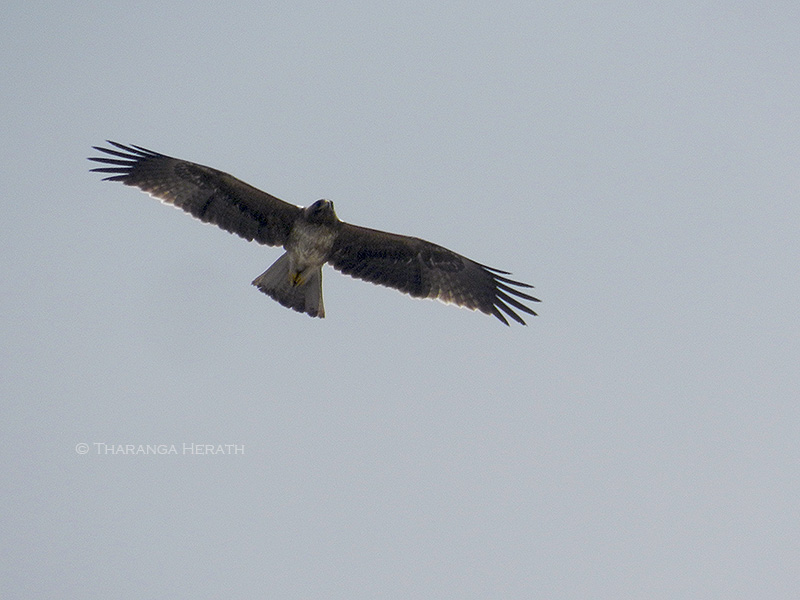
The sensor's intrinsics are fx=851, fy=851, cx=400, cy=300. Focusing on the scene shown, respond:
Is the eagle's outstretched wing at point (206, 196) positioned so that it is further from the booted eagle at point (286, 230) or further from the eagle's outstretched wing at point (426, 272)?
Result: the eagle's outstretched wing at point (426, 272)

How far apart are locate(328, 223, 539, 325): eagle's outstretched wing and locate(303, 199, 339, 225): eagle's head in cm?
44

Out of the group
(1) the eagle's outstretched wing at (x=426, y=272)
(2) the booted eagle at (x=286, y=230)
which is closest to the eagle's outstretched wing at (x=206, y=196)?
(2) the booted eagle at (x=286, y=230)

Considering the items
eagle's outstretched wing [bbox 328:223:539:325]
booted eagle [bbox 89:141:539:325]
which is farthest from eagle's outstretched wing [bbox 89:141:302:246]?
eagle's outstretched wing [bbox 328:223:539:325]

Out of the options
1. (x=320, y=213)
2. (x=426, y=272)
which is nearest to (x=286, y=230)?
(x=320, y=213)

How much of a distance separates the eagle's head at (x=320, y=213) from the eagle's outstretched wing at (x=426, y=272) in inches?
17.2

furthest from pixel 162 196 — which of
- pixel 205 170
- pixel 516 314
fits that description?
pixel 516 314

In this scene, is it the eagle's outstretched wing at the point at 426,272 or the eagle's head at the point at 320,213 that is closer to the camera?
the eagle's head at the point at 320,213

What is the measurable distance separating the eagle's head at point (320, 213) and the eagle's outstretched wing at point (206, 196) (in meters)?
0.23

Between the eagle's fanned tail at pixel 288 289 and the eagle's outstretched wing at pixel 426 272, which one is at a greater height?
the eagle's outstretched wing at pixel 426 272

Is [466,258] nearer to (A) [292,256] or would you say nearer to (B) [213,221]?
(A) [292,256]

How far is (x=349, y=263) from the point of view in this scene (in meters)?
10.6

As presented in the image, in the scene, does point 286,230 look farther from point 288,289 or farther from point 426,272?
point 426,272

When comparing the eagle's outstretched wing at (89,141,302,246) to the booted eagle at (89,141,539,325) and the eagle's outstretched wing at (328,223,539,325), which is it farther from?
the eagle's outstretched wing at (328,223,539,325)

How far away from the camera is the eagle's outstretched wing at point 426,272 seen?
34.5 feet
